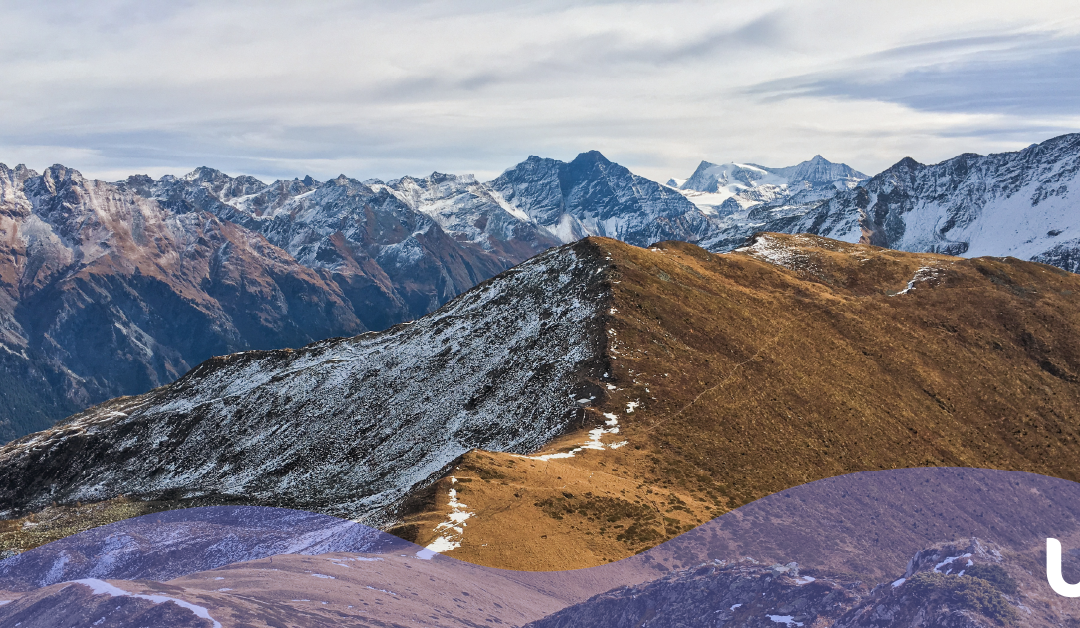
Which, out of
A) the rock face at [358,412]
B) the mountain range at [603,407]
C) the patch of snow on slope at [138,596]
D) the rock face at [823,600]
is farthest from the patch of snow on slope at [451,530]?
the rock face at [358,412]

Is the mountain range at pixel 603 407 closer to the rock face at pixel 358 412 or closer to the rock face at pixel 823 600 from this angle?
the rock face at pixel 358 412

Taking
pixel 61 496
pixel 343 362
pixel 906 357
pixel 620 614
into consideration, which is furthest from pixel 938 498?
pixel 61 496

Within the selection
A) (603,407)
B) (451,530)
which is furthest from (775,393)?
(451,530)

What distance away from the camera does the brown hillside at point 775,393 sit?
55062 mm

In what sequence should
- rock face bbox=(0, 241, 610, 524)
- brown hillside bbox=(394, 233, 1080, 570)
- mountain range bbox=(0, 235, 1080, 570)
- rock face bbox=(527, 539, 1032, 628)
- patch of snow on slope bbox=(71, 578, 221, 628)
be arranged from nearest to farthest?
1. patch of snow on slope bbox=(71, 578, 221, 628)
2. rock face bbox=(527, 539, 1032, 628)
3. brown hillside bbox=(394, 233, 1080, 570)
4. mountain range bbox=(0, 235, 1080, 570)
5. rock face bbox=(0, 241, 610, 524)

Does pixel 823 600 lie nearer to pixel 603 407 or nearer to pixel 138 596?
pixel 138 596

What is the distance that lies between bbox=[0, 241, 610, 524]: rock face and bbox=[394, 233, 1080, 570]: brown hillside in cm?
784

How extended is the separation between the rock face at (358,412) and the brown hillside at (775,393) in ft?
25.7

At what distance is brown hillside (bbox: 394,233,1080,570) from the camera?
55062 mm

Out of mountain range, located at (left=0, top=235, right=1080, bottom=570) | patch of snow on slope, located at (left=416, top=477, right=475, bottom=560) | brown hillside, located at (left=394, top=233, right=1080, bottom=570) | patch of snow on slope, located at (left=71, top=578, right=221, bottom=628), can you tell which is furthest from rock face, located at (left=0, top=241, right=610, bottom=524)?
patch of snow on slope, located at (left=71, top=578, right=221, bottom=628)

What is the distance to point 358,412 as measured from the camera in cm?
10219

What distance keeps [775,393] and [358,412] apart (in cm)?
5570

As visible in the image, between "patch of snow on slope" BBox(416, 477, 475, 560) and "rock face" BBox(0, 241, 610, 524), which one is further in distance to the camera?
"rock face" BBox(0, 241, 610, 524)

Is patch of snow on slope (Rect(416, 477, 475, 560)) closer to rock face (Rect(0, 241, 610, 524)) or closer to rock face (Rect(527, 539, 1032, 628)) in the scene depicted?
rock face (Rect(527, 539, 1032, 628))
